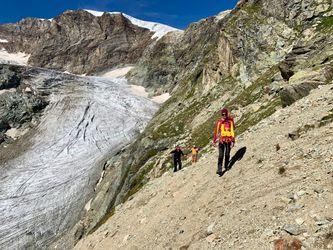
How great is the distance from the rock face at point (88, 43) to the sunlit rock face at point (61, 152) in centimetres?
3694

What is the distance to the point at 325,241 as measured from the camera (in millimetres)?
9945

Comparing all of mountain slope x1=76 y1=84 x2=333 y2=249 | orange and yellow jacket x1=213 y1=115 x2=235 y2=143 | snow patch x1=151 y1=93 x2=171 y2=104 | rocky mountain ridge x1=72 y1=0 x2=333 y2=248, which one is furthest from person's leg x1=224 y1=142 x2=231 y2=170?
snow patch x1=151 y1=93 x2=171 y2=104

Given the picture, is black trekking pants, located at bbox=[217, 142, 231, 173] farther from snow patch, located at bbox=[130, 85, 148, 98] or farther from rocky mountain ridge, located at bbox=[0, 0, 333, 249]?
snow patch, located at bbox=[130, 85, 148, 98]

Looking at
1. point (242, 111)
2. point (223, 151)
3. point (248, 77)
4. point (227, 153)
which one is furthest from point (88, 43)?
point (223, 151)

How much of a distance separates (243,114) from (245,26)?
24.2 metres

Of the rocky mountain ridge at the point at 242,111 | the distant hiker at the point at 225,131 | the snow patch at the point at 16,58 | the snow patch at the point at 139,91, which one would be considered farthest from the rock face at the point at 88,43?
the distant hiker at the point at 225,131

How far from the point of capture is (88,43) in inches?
7052

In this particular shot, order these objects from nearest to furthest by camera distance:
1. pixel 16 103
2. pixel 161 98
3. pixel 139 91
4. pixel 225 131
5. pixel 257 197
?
1. pixel 257 197
2. pixel 225 131
3. pixel 16 103
4. pixel 161 98
5. pixel 139 91

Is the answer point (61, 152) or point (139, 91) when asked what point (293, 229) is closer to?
point (61, 152)

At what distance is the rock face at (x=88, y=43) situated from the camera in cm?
16862

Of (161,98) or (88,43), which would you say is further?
(88,43)

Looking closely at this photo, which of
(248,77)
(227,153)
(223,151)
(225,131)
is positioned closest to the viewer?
(225,131)

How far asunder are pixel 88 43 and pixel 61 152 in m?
103

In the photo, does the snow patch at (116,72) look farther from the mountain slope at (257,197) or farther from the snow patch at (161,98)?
the mountain slope at (257,197)
